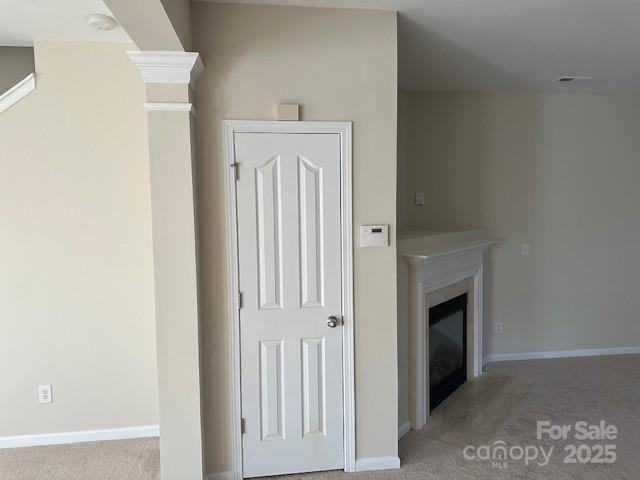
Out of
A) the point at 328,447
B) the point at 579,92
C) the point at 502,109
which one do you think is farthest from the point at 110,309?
the point at 579,92

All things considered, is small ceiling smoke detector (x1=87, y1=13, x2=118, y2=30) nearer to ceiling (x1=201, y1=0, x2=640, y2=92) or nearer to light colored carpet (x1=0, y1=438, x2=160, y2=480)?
ceiling (x1=201, y1=0, x2=640, y2=92)

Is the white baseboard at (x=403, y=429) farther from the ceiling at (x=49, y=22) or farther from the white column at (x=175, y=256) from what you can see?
the ceiling at (x=49, y=22)

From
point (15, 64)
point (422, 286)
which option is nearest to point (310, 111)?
point (422, 286)

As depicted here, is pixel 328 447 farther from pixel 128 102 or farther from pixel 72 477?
pixel 128 102

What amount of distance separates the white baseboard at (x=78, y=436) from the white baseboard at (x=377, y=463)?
142 cm

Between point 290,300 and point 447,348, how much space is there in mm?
1784

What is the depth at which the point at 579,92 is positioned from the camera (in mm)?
4016

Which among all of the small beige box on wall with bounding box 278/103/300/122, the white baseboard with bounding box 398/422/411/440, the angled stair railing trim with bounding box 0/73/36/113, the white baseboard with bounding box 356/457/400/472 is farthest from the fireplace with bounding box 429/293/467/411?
the angled stair railing trim with bounding box 0/73/36/113

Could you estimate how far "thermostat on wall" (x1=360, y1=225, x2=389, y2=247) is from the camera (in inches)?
91.7

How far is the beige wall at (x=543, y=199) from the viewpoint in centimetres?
393

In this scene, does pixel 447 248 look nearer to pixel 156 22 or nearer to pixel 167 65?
pixel 167 65

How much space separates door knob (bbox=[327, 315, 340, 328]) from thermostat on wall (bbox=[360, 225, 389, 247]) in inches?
17.3

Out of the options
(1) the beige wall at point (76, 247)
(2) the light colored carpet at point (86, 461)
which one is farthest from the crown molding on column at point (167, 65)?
(2) the light colored carpet at point (86, 461)

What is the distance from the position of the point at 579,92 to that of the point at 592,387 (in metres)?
2.72
